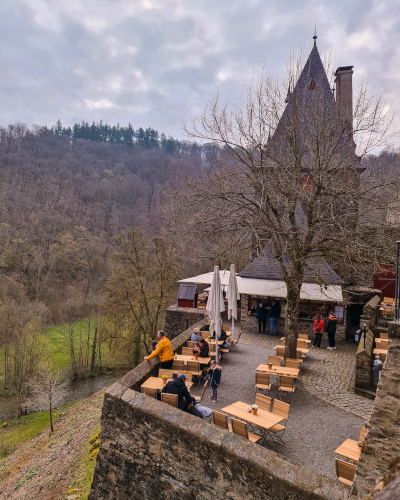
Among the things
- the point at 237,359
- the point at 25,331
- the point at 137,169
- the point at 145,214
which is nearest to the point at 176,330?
Answer: the point at 237,359

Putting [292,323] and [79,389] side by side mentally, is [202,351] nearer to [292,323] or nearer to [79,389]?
[292,323]

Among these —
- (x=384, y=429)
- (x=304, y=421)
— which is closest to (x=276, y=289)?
(x=304, y=421)

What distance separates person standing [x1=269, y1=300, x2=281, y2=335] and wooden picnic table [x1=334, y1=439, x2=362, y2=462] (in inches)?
Answer: 389

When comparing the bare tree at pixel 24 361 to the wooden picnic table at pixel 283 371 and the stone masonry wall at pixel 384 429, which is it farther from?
the stone masonry wall at pixel 384 429

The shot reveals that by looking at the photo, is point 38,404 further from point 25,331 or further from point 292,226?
point 292,226

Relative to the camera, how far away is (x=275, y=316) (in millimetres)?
16000

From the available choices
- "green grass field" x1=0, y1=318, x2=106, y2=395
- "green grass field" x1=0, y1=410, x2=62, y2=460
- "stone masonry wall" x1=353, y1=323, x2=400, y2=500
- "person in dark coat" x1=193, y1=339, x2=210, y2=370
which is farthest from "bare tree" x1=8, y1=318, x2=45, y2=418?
"stone masonry wall" x1=353, y1=323, x2=400, y2=500

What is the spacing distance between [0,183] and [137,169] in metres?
33.0

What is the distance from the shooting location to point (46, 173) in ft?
257

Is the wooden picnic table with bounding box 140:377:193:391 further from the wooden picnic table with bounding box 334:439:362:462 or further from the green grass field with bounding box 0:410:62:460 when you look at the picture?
the green grass field with bounding box 0:410:62:460

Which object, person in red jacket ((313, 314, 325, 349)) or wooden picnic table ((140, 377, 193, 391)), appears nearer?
wooden picnic table ((140, 377, 193, 391))

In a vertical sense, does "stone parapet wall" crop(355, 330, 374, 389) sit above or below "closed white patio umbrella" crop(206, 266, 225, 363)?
below

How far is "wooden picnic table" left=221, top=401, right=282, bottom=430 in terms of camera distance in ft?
21.1

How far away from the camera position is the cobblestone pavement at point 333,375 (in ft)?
30.1
